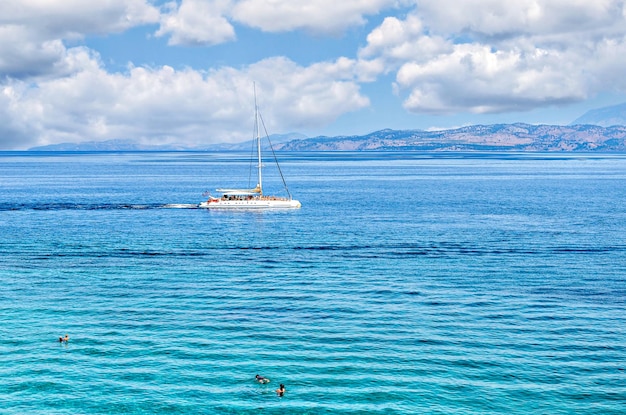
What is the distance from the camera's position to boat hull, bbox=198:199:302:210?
474 feet

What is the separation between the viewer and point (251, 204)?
479ft

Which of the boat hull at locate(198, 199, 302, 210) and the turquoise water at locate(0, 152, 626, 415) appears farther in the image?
the boat hull at locate(198, 199, 302, 210)

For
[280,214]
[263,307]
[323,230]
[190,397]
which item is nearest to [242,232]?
[323,230]

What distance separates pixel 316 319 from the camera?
183 ft

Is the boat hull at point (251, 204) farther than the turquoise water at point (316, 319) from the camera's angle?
Yes

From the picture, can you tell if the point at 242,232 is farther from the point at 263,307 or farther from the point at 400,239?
the point at 263,307

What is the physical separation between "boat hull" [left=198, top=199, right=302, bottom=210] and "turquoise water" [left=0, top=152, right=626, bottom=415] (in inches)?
1267

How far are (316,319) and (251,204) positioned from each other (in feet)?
301

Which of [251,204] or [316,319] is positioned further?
[251,204]

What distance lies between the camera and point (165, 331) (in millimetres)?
52656

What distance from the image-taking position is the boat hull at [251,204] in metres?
145

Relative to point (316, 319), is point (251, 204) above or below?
above

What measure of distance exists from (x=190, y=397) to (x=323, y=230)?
69014 millimetres

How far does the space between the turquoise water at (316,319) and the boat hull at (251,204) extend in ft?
106
